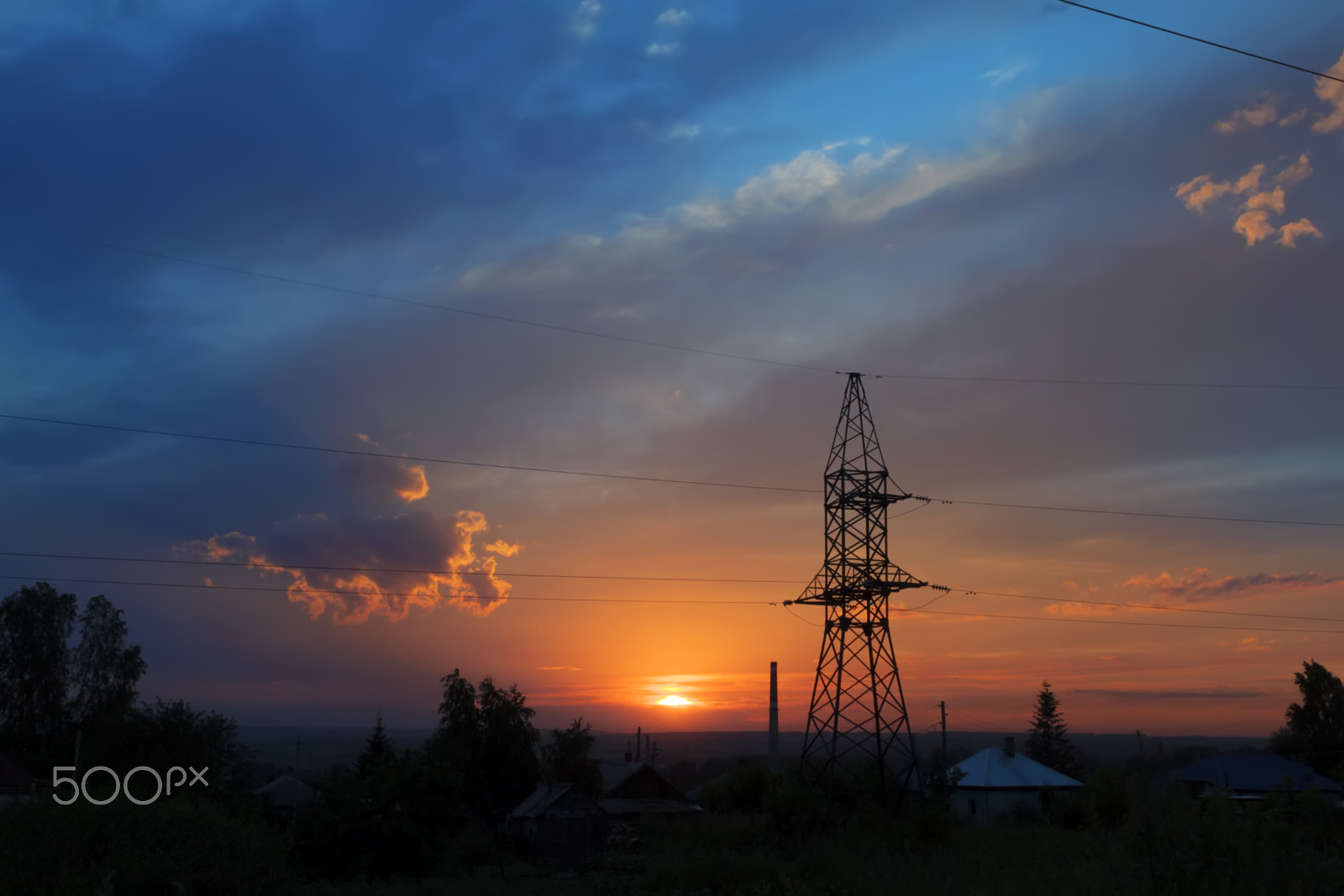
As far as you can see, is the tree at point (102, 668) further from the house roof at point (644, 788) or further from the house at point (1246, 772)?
the house at point (1246, 772)

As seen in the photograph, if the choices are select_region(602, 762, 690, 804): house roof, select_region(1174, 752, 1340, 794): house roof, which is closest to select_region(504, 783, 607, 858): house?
select_region(602, 762, 690, 804): house roof

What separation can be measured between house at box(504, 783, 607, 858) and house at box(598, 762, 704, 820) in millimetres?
5992

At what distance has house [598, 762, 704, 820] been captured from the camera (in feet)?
229

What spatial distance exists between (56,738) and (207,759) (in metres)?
24.3

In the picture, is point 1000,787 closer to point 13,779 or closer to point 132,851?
point 132,851

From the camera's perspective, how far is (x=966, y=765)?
75.7m

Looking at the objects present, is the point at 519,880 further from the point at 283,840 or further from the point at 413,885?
the point at 283,840

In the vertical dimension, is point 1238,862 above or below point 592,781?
above

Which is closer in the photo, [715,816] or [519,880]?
[519,880]

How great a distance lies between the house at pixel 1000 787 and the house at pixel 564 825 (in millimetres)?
24862

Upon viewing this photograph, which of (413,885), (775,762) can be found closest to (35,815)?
(413,885)

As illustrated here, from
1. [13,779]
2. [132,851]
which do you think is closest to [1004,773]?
[13,779]

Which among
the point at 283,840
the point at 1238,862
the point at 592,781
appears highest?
the point at 1238,862

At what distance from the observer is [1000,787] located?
230 ft
